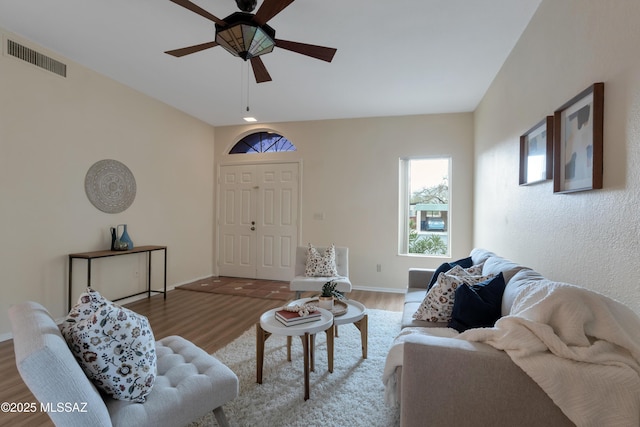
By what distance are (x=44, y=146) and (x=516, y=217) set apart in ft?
15.0

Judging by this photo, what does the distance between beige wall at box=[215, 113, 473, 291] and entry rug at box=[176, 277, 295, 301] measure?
0.91m

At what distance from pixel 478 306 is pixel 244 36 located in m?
2.29

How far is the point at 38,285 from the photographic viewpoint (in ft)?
10.0

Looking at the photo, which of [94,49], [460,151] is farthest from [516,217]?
[94,49]

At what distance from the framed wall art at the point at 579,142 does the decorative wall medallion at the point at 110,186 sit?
441cm

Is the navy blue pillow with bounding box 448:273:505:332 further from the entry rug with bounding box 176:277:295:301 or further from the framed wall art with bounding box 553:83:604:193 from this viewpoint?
the entry rug with bounding box 176:277:295:301

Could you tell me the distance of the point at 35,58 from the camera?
2973mm

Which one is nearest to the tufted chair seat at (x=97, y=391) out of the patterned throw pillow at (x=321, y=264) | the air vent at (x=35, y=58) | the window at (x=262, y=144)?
the patterned throw pillow at (x=321, y=264)

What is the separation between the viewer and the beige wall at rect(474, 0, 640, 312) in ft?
4.15

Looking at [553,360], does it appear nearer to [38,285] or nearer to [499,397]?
[499,397]

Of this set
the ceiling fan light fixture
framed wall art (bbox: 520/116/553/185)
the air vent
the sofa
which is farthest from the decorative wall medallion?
framed wall art (bbox: 520/116/553/185)

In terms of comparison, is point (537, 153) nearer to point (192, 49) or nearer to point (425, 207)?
point (192, 49)

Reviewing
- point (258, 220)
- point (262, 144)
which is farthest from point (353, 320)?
point (262, 144)

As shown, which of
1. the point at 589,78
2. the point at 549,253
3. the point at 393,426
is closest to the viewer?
the point at 589,78
